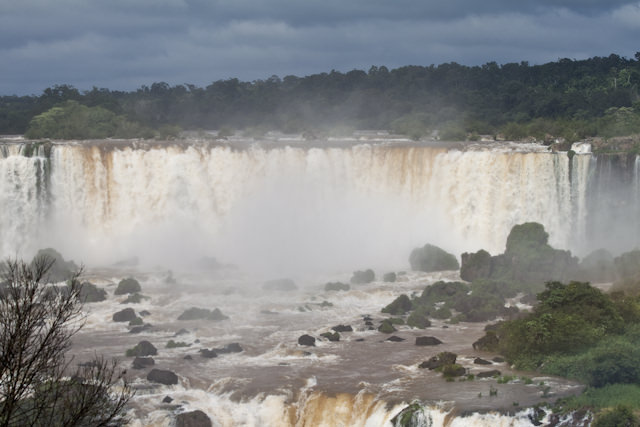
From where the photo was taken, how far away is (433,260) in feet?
113

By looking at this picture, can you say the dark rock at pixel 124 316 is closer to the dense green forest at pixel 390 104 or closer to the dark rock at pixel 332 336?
the dark rock at pixel 332 336

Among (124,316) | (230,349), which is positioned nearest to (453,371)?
(230,349)

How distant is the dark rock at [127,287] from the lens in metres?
31.6

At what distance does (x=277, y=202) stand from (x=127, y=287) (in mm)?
11042

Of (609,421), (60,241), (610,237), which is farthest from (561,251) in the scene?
(60,241)

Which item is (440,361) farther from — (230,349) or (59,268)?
(59,268)

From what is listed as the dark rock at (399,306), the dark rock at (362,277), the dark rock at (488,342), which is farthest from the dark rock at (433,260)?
the dark rock at (488,342)

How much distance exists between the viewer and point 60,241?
3975 cm

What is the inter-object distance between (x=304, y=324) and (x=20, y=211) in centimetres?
1806

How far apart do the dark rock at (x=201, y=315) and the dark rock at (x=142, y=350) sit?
397 centimetres

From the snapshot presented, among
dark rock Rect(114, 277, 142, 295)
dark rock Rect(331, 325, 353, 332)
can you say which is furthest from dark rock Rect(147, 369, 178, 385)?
dark rock Rect(114, 277, 142, 295)

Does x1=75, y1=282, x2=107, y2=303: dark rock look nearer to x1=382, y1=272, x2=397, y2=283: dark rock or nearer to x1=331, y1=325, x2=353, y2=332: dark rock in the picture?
x1=331, y1=325, x2=353, y2=332: dark rock

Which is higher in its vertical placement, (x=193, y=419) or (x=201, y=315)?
(x=201, y=315)

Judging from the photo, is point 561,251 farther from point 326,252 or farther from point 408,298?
point 326,252
